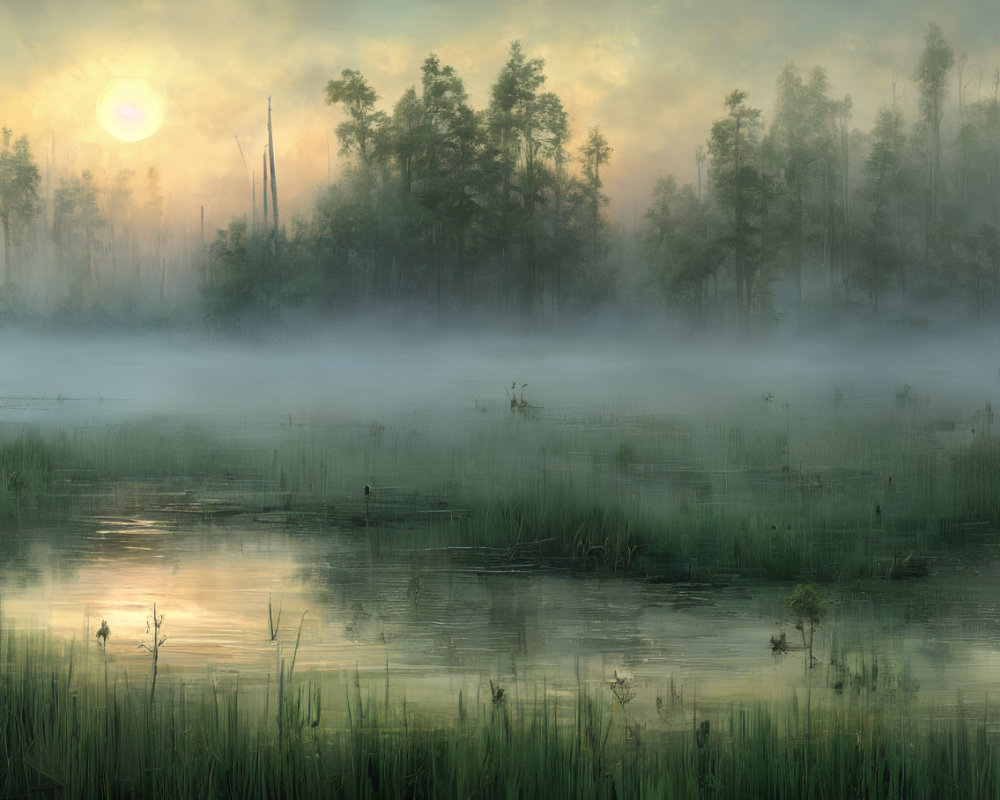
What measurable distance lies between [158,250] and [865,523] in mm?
43907

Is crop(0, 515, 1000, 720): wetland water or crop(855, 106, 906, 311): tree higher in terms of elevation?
crop(855, 106, 906, 311): tree

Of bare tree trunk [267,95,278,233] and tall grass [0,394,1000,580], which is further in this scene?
bare tree trunk [267,95,278,233]

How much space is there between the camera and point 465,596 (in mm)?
8648

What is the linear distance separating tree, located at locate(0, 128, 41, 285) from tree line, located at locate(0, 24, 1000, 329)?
0.09 m

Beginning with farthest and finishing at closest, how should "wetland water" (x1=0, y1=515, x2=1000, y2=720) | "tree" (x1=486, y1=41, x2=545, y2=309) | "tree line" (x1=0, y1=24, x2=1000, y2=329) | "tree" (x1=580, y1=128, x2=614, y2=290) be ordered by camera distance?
"tree" (x1=580, y1=128, x2=614, y2=290) → "tree" (x1=486, y1=41, x2=545, y2=309) → "tree line" (x1=0, y1=24, x2=1000, y2=329) → "wetland water" (x1=0, y1=515, x2=1000, y2=720)

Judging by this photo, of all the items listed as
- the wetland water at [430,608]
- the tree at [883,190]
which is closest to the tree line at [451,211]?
the tree at [883,190]

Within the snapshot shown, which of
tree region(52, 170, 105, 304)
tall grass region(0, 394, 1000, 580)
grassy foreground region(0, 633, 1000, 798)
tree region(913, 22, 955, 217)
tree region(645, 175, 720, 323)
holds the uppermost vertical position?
tree region(913, 22, 955, 217)

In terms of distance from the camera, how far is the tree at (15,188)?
42731 mm

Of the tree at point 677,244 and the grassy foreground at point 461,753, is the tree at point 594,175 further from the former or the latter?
the grassy foreground at point 461,753

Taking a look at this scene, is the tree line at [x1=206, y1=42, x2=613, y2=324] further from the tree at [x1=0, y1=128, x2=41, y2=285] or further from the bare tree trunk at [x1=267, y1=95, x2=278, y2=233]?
the tree at [x1=0, y1=128, x2=41, y2=285]

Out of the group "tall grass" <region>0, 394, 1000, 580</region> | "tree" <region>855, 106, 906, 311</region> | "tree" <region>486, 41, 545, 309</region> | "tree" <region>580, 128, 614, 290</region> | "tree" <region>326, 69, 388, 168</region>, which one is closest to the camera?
"tall grass" <region>0, 394, 1000, 580</region>

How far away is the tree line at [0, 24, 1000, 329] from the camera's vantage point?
4181 centimetres

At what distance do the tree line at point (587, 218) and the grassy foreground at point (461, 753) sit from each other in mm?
33776

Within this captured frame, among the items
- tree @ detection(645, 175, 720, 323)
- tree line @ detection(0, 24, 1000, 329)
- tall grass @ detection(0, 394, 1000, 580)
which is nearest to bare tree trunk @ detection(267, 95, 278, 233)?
tree line @ detection(0, 24, 1000, 329)
